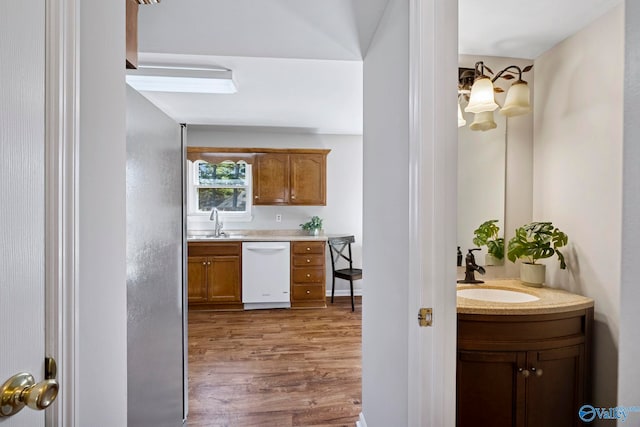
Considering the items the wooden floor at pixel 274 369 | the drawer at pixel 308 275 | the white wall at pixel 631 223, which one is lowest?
the wooden floor at pixel 274 369

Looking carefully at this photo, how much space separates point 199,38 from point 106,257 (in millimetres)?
1203

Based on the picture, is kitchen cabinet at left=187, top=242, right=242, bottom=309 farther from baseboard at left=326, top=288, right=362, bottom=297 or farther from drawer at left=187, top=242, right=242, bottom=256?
baseboard at left=326, top=288, right=362, bottom=297

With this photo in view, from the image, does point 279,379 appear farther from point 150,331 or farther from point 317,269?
point 317,269

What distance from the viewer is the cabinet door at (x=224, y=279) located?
3980mm

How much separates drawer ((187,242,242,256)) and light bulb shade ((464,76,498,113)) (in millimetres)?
3099

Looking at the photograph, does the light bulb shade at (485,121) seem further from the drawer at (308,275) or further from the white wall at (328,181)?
the white wall at (328,181)

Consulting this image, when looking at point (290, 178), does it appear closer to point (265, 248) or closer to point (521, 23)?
point (265, 248)

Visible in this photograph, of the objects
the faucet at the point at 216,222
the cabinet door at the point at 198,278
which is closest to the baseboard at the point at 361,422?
the cabinet door at the point at 198,278

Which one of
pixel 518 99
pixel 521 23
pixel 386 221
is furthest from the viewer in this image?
pixel 518 99

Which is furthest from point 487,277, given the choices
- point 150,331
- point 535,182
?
point 150,331

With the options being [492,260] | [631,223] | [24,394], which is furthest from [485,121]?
[24,394]

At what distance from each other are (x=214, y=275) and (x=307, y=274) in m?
1.16

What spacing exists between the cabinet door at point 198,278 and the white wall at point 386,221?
273cm

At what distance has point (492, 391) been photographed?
1396mm
